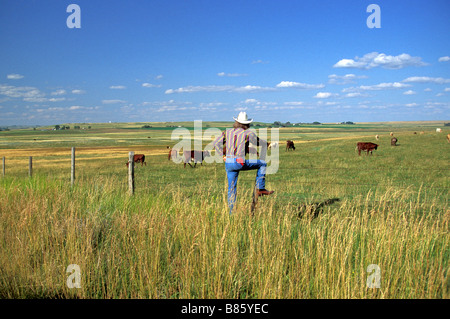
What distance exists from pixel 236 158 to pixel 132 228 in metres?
2.38

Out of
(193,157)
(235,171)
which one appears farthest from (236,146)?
(193,157)

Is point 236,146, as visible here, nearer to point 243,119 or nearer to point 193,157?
point 243,119

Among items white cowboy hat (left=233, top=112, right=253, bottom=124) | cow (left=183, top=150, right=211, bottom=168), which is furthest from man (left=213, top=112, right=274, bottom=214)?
cow (left=183, top=150, right=211, bottom=168)

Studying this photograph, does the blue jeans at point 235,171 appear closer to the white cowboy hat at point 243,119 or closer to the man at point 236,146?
the man at point 236,146

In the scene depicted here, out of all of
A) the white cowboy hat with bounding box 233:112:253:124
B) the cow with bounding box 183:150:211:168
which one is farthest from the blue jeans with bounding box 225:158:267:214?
the cow with bounding box 183:150:211:168

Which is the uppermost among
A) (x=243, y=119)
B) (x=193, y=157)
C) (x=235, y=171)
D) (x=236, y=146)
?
(x=243, y=119)

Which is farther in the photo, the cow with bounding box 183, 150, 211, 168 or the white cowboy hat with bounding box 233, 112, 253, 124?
the cow with bounding box 183, 150, 211, 168

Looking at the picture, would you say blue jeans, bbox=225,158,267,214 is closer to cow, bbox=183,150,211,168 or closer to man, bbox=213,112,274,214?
man, bbox=213,112,274,214

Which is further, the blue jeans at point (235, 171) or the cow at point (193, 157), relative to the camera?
the cow at point (193, 157)

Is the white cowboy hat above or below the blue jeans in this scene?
above

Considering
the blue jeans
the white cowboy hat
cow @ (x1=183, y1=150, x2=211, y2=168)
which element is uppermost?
the white cowboy hat

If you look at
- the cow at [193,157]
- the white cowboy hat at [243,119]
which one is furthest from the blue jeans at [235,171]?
the cow at [193,157]
